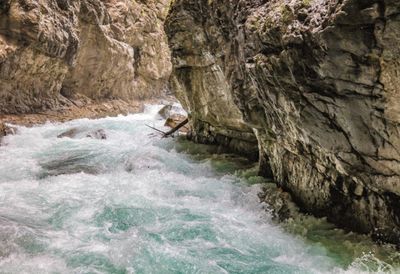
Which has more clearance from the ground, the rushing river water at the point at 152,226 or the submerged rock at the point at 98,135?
the rushing river water at the point at 152,226

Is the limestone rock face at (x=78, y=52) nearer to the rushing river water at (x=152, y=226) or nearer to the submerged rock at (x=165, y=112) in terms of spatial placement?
the submerged rock at (x=165, y=112)

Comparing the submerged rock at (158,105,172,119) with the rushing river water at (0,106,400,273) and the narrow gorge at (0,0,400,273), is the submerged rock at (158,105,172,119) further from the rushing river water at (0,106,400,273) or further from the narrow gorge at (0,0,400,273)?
the rushing river water at (0,106,400,273)

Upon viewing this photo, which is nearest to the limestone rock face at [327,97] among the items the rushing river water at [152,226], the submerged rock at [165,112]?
the rushing river water at [152,226]

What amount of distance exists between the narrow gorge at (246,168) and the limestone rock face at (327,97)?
2 centimetres

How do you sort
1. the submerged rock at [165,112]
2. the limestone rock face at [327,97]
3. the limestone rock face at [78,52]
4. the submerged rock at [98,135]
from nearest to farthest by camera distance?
1. the limestone rock face at [327,97]
2. the submerged rock at [98,135]
3. the limestone rock face at [78,52]
4. the submerged rock at [165,112]

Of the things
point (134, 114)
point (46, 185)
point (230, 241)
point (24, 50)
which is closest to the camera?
point (230, 241)

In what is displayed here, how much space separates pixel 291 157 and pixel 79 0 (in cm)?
2000

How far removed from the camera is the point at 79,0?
2430 centimetres

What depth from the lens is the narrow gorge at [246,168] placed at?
233 inches

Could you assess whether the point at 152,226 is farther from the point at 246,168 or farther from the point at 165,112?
the point at 165,112

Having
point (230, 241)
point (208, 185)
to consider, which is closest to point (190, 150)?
point (208, 185)

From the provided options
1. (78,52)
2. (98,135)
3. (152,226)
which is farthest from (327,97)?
(78,52)

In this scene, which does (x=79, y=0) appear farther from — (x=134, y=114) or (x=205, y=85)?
(x=205, y=85)

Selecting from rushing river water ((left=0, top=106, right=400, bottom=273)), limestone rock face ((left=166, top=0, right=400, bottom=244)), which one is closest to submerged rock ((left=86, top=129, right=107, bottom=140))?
rushing river water ((left=0, top=106, right=400, bottom=273))
